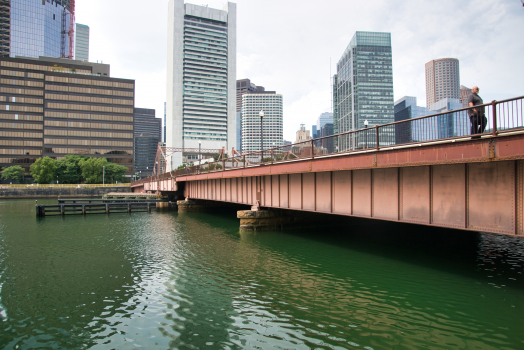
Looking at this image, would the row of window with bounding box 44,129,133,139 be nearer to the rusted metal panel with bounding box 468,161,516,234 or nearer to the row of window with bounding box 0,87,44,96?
the row of window with bounding box 0,87,44,96

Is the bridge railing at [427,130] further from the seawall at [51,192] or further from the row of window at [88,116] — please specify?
the row of window at [88,116]

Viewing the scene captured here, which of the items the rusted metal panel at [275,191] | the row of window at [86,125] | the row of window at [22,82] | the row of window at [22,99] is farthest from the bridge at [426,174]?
the row of window at [22,82]

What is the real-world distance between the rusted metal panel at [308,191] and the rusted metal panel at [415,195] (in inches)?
245

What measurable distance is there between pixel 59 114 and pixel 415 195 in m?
159

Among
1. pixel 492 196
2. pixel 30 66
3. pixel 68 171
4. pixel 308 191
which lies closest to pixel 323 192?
pixel 308 191

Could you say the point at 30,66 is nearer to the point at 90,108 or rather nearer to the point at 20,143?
the point at 90,108

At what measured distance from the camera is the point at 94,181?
118188mm

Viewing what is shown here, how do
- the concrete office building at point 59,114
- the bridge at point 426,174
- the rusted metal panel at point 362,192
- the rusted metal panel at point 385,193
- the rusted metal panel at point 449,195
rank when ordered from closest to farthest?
1. the bridge at point 426,174
2. the rusted metal panel at point 449,195
3. the rusted metal panel at point 385,193
4. the rusted metal panel at point 362,192
5. the concrete office building at point 59,114

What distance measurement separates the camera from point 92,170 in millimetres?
118500

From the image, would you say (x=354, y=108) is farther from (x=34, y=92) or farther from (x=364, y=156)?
(x=364, y=156)

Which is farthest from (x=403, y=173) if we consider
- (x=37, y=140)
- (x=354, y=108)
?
(x=354, y=108)

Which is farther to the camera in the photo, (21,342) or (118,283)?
(118,283)

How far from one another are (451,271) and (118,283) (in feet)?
46.5

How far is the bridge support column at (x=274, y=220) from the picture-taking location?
24.6m
